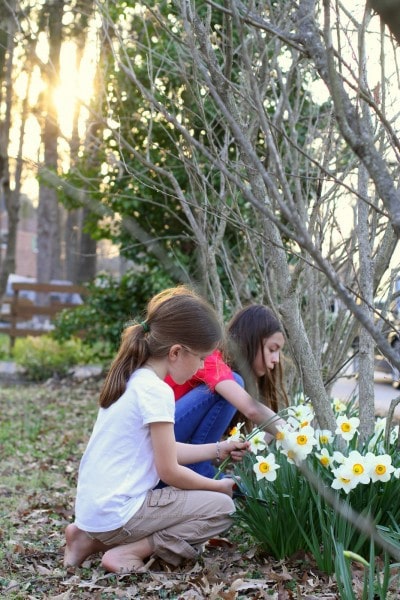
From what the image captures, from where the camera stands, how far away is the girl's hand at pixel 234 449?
3.27 m

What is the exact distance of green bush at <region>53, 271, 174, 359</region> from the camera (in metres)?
10.2

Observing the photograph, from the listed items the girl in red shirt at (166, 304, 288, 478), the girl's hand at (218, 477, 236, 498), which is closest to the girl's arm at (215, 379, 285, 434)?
the girl in red shirt at (166, 304, 288, 478)

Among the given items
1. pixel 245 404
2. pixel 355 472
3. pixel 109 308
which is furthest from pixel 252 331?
pixel 109 308

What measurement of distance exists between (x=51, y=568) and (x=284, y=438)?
1.04m

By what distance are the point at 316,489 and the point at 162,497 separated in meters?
0.65

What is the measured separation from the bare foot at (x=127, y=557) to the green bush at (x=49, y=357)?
8013 mm

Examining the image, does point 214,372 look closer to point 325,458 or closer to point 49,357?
point 325,458

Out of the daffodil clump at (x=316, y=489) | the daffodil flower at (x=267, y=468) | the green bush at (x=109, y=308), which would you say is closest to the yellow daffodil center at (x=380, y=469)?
the daffodil clump at (x=316, y=489)

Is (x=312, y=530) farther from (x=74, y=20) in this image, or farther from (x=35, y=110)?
(x=74, y=20)

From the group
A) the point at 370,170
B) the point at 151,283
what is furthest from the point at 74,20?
the point at 370,170

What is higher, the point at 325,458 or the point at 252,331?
the point at 252,331

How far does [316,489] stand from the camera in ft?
9.22

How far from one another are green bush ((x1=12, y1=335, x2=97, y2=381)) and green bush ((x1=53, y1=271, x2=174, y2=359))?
520 mm

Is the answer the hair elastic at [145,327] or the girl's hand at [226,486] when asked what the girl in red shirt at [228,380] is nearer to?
the girl's hand at [226,486]
